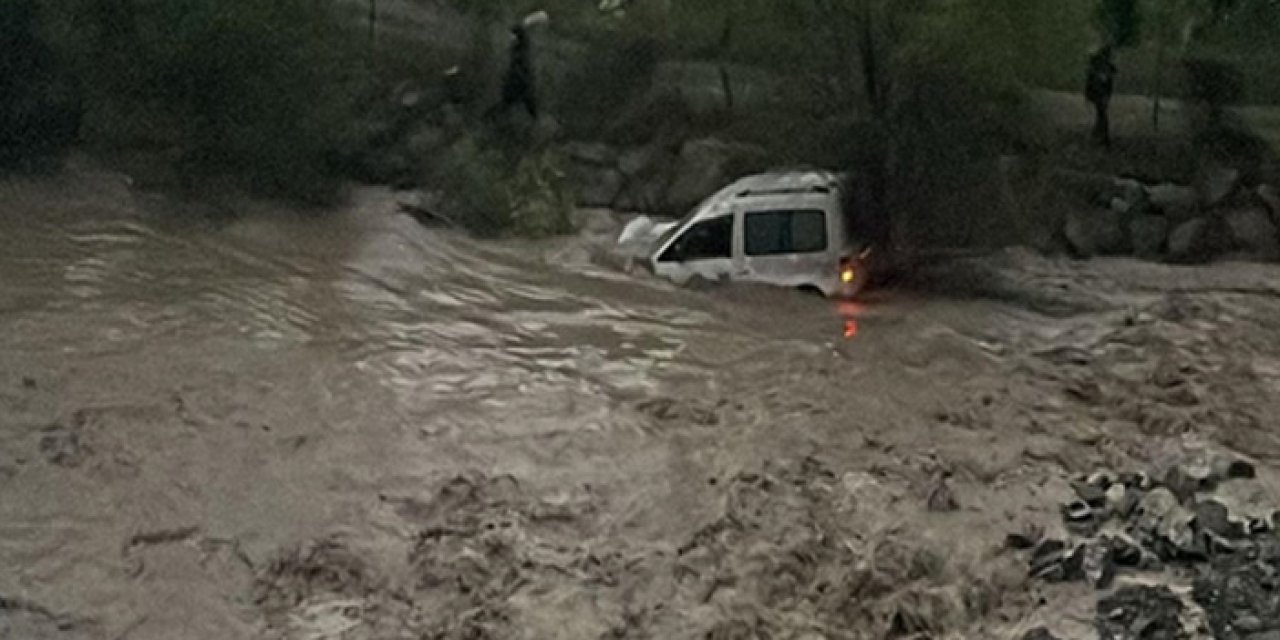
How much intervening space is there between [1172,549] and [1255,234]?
5460mm

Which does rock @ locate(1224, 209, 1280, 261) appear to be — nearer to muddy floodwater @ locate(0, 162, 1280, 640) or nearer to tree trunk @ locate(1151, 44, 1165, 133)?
muddy floodwater @ locate(0, 162, 1280, 640)

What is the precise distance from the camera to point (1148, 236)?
39.8 ft

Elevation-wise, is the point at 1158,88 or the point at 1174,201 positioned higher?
the point at 1158,88

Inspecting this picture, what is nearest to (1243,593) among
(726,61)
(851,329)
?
(851,329)

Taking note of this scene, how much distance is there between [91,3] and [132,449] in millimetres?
5144

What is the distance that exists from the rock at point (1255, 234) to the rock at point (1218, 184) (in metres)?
0.16

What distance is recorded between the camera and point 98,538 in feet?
25.2

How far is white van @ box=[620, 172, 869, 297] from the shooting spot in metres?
10.8

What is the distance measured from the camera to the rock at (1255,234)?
1213 cm

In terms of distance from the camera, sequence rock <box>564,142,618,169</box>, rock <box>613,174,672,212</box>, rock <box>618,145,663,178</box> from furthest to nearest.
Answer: rock <box>564,142,618,169</box>, rock <box>618,145,663,178</box>, rock <box>613,174,672,212</box>

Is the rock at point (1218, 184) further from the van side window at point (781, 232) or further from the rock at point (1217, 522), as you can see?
the rock at point (1217, 522)

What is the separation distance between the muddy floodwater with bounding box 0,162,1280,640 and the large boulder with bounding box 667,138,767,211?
0.96 m

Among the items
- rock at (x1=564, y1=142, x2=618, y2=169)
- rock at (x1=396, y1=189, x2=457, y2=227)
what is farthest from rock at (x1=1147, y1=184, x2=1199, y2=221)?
rock at (x1=396, y1=189, x2=457, y2=227)

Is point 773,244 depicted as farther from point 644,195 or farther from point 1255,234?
point 1255,234
